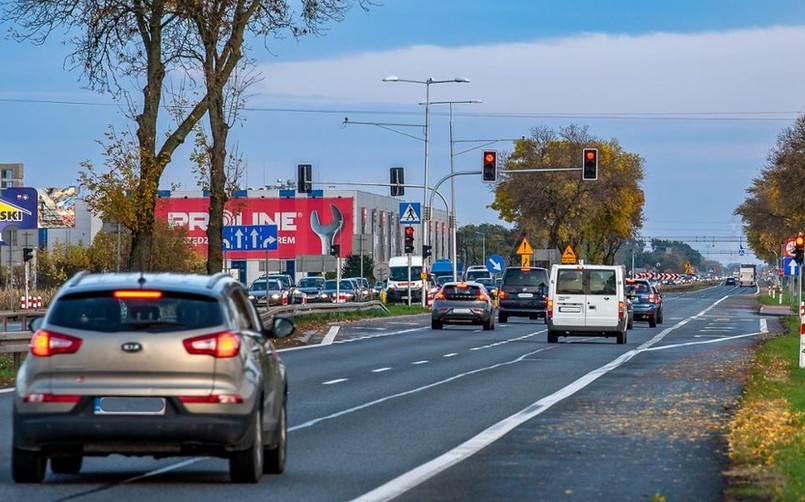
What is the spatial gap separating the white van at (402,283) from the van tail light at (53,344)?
239ft

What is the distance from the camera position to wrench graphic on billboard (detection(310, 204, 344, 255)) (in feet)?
490

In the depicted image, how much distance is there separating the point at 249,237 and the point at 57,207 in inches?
3249

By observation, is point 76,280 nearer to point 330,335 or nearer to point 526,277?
point 330,335

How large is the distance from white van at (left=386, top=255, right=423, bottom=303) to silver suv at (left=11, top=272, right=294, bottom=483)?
7265cm

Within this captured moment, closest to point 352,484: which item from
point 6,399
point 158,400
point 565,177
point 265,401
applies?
point 265,401

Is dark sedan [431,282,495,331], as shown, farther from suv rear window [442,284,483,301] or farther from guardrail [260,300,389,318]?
guardrail [260,300,389,318]

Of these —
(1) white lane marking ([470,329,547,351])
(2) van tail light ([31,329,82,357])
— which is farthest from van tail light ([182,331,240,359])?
(1) white lane marking ([470,329,547,351])

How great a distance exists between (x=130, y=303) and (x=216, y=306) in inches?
23.7

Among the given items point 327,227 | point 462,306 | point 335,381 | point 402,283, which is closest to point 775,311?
point 402,283

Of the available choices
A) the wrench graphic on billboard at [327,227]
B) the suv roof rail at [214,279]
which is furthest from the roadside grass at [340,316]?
the wrench graphic on billboard at [327,227]

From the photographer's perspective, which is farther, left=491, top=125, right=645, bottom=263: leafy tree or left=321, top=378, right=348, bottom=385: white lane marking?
left=491, top=125, right=645, bottom=263: leafy tree

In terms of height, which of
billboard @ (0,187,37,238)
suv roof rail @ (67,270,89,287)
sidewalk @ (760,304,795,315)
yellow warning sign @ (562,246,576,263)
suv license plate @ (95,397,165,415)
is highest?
billboard @ (0,187,37,238)

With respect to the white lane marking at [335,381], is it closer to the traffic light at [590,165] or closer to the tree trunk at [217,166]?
the tree trunk at [217,166]

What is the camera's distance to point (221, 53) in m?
41.8
